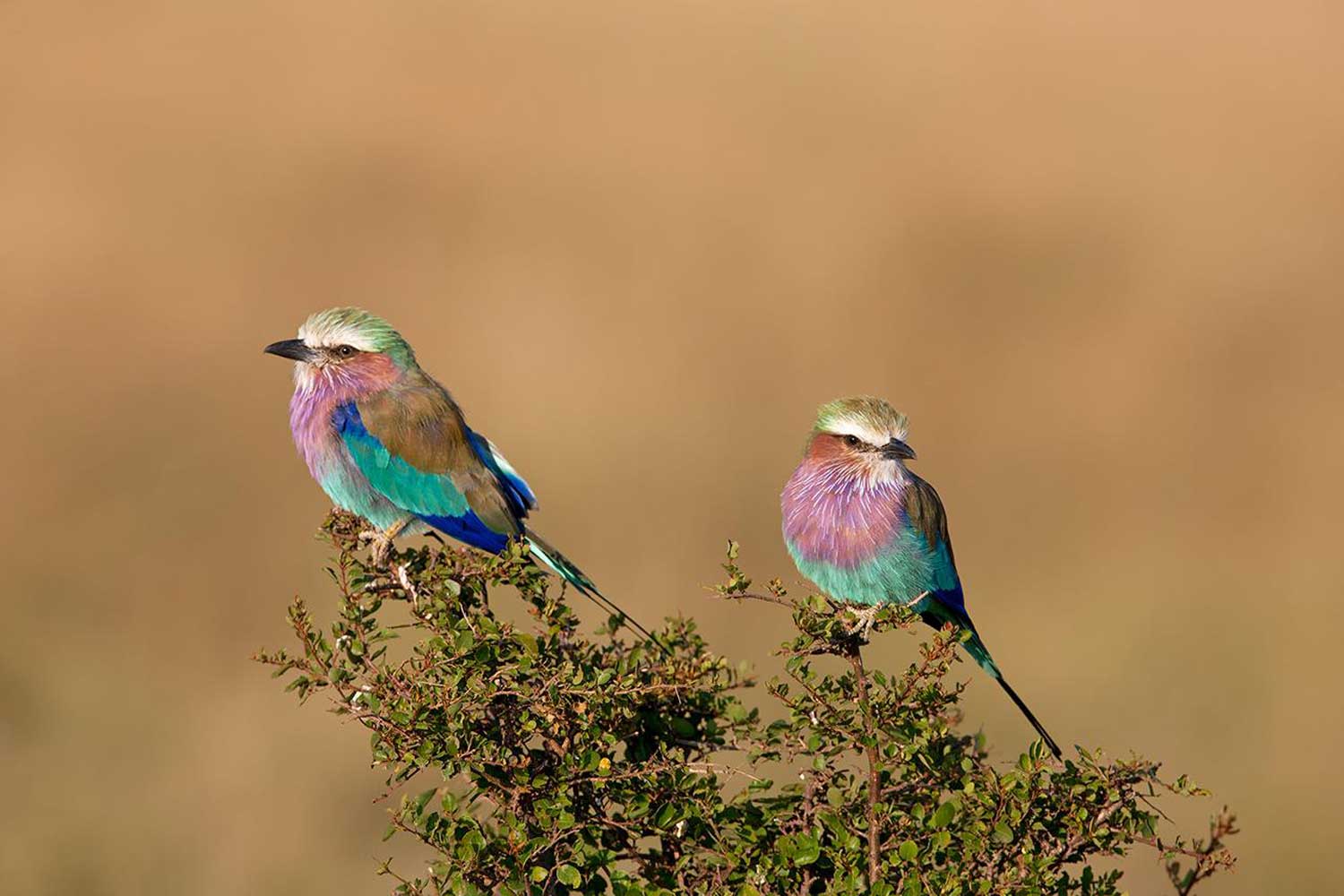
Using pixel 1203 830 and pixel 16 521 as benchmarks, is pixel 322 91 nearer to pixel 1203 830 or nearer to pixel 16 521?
pixel 16 521

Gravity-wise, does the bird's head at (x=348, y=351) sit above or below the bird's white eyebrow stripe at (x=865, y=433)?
above

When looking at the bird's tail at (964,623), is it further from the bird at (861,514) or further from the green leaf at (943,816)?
the green leaf at (943,816)

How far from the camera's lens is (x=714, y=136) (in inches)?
509

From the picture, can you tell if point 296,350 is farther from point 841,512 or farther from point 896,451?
point 896,451

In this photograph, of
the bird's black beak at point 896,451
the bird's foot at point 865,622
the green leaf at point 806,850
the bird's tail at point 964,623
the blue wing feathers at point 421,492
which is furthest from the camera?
the blue wing feathers at point 421,492

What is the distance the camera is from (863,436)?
4562 millimetres

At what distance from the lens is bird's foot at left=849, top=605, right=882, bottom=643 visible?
3801mm

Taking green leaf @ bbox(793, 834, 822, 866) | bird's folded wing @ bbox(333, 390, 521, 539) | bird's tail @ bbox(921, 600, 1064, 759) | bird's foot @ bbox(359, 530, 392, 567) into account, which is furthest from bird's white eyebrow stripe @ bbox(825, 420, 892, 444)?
green leaf @ bbox(793, 834, 822, 866)

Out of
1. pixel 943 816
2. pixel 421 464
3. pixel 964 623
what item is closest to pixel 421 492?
pixel 421 464

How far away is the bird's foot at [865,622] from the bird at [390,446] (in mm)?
1062

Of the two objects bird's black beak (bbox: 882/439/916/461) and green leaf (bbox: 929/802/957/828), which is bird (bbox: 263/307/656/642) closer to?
bird's black beak (bbox: 882/439/916/461)

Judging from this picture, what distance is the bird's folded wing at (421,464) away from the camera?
4828 mm

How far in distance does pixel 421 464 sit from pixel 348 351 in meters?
0.47

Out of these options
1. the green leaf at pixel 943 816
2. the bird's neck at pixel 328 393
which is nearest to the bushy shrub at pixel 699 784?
the green leaf at pixel 943 816
